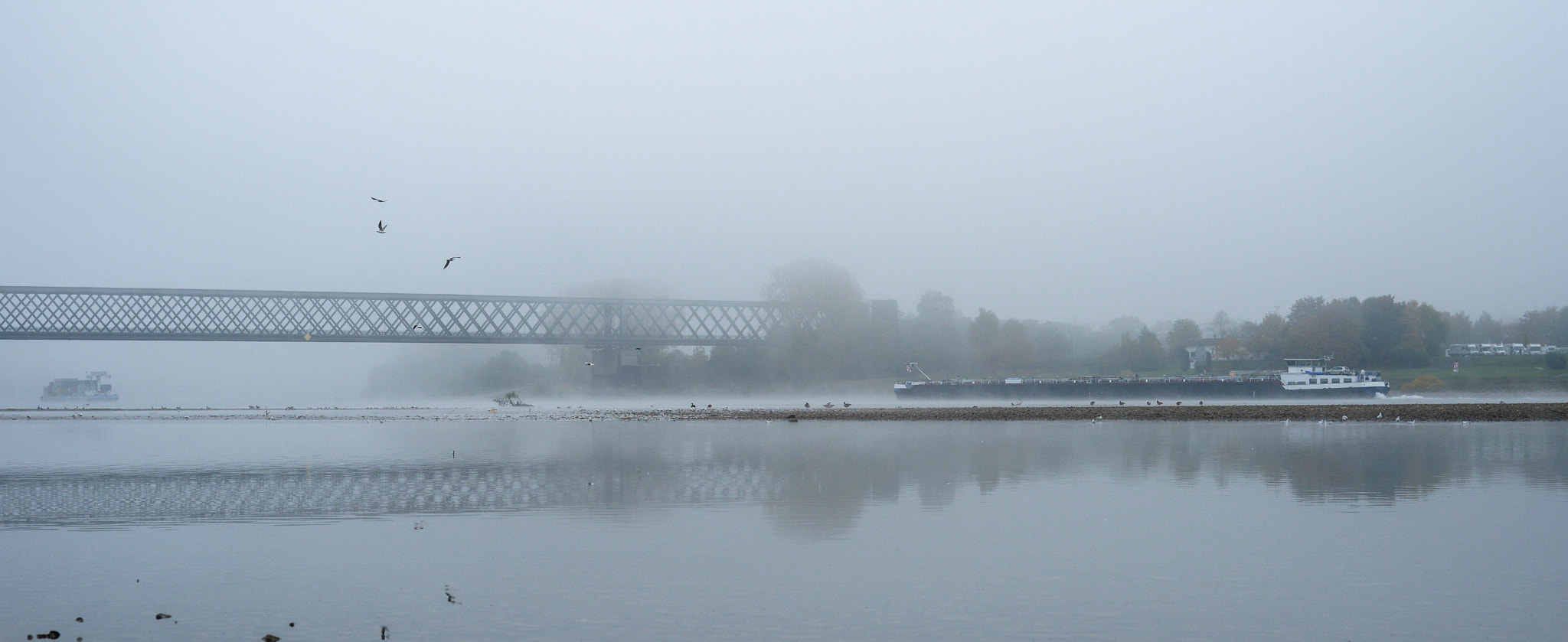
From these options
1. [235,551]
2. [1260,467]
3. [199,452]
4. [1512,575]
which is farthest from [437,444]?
[1512,575]

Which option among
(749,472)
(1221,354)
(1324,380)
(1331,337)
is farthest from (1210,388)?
(749,472)

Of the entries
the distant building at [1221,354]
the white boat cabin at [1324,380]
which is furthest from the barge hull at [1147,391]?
the distant building at [1221,354]

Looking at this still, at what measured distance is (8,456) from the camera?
31.7 meters

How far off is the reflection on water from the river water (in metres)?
0.16

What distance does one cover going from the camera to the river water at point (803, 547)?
991 cm

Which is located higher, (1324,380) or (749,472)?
(749,472)

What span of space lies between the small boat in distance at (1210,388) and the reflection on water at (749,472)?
140 feet

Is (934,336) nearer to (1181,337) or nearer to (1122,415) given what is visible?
(1181,337)

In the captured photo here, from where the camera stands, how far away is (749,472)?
78.7 ft

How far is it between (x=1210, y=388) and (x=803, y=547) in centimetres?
7678

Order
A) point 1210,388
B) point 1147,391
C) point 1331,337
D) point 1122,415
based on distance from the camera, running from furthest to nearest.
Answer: point 1331,337 < point 1147,391 < point 1210,388 < point 1122,415

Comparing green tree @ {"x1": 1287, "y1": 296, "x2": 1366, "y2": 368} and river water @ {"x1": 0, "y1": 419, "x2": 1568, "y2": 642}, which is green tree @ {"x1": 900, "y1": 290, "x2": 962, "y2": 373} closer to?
green tree @ {"x1": 1287, "y1": 296, "x2": 1366, "y2": 368}

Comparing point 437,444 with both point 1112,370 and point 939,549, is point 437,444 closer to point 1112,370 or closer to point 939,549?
point 939,549

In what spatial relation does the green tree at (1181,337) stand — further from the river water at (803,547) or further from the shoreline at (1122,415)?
the river water at (803,547)
